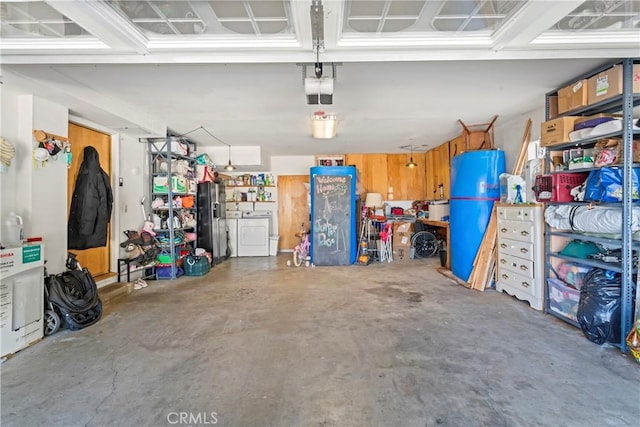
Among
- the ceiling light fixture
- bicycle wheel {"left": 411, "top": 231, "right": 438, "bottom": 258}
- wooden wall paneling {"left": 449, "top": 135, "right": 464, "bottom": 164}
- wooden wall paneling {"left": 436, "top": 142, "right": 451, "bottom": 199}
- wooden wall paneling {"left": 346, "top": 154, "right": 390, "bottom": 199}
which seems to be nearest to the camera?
the ceiling light fixture

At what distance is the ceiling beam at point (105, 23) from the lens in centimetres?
173

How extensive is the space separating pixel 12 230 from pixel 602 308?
4994mm

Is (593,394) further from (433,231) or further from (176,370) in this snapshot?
(433,231)

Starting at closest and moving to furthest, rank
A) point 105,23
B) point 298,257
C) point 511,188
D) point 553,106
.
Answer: point 105,23 < point 553,106 < point 511,188 < point 298,257

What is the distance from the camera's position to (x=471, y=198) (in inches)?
164

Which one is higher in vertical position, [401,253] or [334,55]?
[334,55]

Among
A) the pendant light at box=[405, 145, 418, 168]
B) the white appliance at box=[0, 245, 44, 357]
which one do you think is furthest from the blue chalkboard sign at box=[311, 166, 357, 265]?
the white appliance at box=[0, 245, 44, 357]

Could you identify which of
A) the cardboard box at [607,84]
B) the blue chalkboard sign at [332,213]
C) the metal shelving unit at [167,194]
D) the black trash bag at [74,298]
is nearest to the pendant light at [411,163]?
the blue chalkboard sign at [332,213]

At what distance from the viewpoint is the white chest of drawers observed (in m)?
3.16

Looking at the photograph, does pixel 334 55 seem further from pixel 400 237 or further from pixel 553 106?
pixel 400 237

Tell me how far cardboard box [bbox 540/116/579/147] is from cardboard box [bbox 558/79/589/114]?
13 cm

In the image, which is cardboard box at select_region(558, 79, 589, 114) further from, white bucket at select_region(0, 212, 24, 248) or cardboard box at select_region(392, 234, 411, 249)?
white bucket at select_region(0, 212, 24, 248)

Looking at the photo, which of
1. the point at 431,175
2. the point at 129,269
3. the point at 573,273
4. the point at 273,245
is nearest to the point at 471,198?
the point at 573,273

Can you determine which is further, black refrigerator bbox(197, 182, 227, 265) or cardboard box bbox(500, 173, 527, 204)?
black refrigerator bbox(197, 182, 227, 265)
